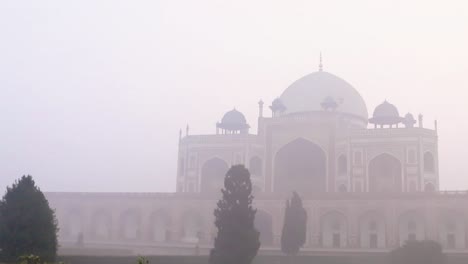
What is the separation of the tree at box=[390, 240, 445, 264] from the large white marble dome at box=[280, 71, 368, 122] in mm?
23758

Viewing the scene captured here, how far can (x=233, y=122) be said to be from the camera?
1831 inches

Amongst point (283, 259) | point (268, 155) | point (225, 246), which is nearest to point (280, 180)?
point (268, 155)

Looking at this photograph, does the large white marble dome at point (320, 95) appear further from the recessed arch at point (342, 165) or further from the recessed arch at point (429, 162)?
the recessed arch at point (429, 162)

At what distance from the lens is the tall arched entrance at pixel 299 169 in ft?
139

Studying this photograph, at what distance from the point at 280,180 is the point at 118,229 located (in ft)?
38.3

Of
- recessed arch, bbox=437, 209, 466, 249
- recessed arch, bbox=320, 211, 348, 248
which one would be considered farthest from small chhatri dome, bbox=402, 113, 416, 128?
recessed arch, bbox=320, 211, 348, 248

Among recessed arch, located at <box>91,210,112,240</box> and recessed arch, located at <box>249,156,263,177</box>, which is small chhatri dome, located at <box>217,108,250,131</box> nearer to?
recessed arch, located at <box>249,156,263,177</box>

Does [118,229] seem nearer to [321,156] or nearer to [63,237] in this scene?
[63,237]

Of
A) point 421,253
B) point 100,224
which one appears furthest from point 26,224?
point 100,224

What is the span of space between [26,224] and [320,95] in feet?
110

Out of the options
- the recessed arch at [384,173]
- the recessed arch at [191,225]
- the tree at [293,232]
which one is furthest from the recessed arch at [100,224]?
the tree at [293,232]

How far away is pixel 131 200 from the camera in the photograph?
1578 inches

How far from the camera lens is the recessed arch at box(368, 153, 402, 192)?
39688 mm

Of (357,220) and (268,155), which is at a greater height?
(268,155)
